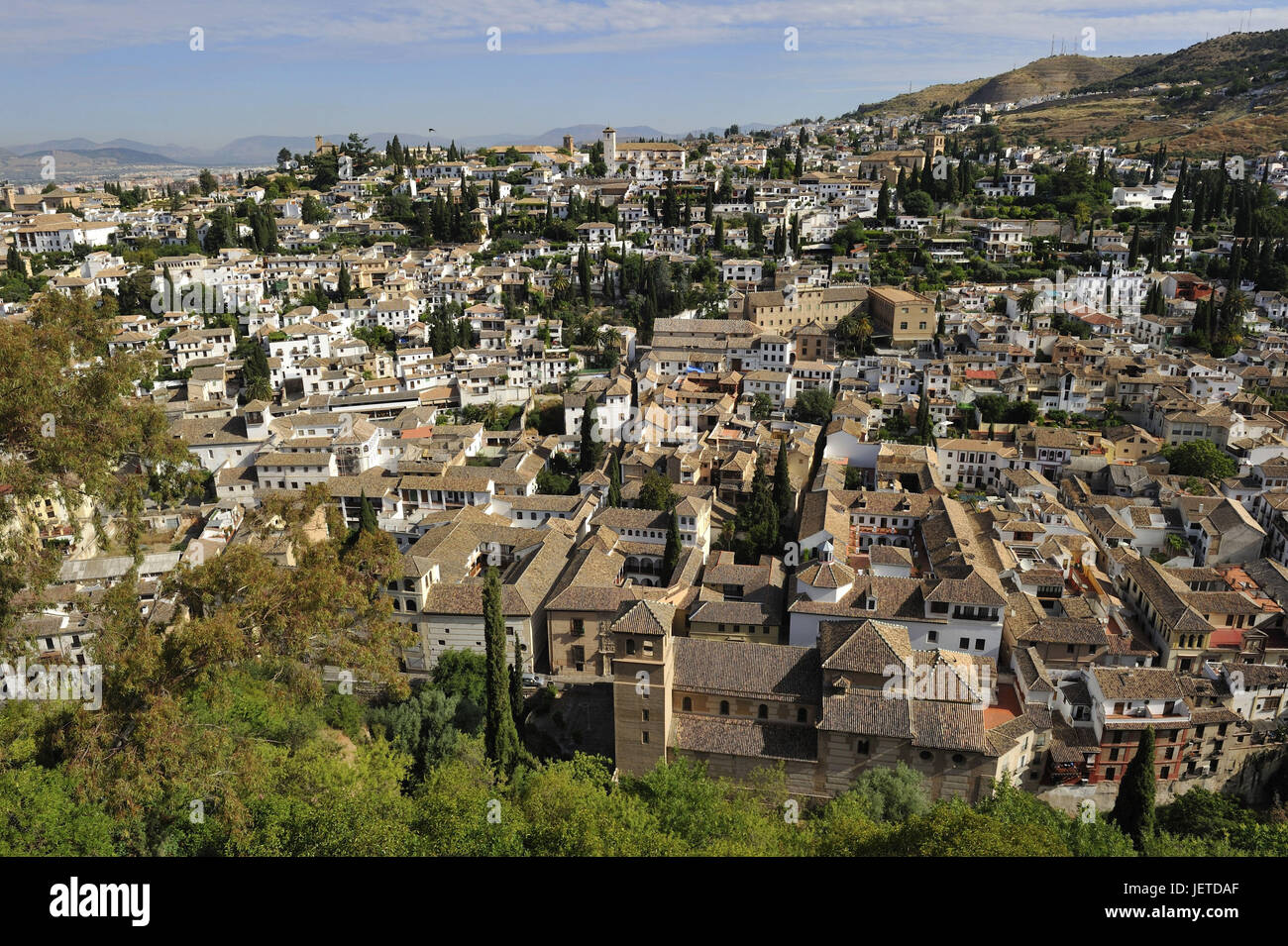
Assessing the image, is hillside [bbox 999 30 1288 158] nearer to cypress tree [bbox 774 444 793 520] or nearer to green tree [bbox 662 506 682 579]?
cypress tree [bbox 774 444 793 520]

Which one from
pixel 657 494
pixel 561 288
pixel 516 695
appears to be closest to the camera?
pixel 516 695

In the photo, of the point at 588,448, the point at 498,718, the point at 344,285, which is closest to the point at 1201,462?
the point at 588,448

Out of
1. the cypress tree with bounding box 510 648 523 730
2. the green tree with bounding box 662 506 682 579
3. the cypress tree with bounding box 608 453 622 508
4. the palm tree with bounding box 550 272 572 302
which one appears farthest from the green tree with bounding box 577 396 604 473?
the palm tree with bounding box 550 272 572 302

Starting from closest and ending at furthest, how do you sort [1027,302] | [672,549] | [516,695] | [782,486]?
[516,695] < [672,549] < [782,486] < [1027,302]

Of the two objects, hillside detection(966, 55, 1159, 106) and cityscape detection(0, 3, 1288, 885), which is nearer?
cityscape detection(0, 3, 1288, 885)

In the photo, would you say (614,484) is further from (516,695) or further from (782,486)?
(516,695)

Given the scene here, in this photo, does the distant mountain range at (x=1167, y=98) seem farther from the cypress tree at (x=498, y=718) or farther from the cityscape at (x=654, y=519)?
the cypress tree at (x=498, y=718)
